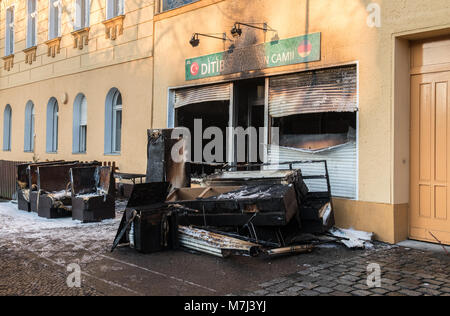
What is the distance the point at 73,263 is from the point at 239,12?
21.0 ft

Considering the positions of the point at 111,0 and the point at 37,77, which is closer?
the point at 111,0

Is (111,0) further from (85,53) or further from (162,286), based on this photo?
(162,286)

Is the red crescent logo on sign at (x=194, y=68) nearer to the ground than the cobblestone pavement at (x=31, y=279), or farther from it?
farther from it

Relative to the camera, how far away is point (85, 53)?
565 inches

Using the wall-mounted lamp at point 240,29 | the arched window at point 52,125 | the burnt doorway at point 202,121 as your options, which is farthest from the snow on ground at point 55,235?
the arched window at point 52,125

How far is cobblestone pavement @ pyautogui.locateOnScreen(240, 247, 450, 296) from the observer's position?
4.68 metres

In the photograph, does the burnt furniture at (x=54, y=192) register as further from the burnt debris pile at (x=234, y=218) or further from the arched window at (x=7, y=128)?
the arched window at (x=7, y=128)

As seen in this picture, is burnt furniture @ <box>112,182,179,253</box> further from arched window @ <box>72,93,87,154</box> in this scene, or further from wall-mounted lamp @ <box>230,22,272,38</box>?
arched window @ <box>72,93,87,154</box>

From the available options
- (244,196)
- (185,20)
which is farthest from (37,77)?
(244,196)

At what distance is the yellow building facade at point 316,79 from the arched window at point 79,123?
0.75 meters

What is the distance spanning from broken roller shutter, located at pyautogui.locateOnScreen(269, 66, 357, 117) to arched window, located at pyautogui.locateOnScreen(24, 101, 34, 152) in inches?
485

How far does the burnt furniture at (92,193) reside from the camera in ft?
29.7

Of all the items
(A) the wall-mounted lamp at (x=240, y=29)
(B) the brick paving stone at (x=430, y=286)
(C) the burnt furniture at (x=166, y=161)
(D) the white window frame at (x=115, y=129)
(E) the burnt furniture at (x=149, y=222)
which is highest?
(A) the wall-mounted lamp at (x=240, y=29)

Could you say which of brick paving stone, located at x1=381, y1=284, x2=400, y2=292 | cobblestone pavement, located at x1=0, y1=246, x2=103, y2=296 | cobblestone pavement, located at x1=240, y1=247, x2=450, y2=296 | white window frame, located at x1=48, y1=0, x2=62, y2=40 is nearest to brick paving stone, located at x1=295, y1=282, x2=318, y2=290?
cobblestone pavement, located at x1=240, y1=247, x2=450, y2=296
